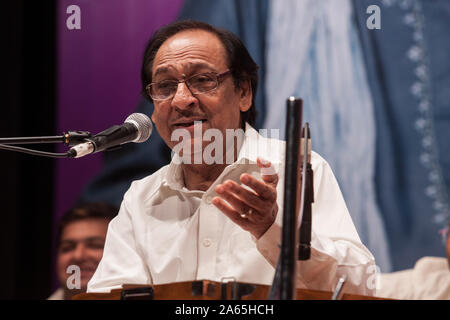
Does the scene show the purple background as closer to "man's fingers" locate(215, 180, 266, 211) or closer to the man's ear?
the man's ear

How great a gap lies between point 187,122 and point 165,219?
0.35 metres

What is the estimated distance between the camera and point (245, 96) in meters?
2.20

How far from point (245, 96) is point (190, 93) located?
0.95 ft

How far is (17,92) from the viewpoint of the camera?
300 centimetres

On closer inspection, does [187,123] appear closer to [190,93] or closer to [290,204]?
[190,93]

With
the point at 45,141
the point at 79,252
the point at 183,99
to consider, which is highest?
the point at 183,99

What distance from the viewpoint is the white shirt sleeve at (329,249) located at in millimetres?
1540

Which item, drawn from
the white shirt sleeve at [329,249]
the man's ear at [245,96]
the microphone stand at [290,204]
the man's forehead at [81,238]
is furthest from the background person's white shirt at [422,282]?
the microphone stand at [290,204]

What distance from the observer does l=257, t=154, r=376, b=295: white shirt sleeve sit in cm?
154

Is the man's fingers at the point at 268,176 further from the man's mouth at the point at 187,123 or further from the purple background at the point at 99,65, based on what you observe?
the purple background at the point at 99,65

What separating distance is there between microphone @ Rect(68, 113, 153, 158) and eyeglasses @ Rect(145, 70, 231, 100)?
44cm

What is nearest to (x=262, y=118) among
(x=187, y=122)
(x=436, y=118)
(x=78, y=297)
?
(x=187, y=122)

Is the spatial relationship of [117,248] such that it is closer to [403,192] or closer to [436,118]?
[403,192]

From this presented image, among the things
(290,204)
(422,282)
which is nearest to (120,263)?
(290,204)
